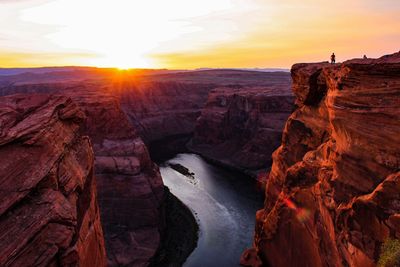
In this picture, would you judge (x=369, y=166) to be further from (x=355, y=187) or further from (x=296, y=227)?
(x=296, y=227)

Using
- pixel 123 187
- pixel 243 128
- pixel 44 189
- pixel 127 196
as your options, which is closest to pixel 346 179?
pixel 44 189

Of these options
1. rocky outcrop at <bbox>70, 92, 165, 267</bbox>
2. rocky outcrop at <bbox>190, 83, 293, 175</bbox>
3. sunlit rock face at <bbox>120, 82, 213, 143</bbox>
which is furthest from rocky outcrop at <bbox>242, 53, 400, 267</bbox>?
sunlit rock face at <bbox>120, 82, 213, 143</bbox>

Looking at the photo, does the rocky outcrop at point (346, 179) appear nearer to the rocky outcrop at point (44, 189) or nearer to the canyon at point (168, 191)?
the canyon at point (168, 191)

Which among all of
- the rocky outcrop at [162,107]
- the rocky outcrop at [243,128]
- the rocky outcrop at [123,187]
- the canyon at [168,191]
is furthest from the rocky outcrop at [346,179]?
the rocky outcrop at [162,107]

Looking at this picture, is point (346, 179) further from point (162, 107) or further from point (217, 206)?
point (162, 107)

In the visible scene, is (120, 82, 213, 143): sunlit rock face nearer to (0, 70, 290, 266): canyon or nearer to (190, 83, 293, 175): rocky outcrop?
(190, 83, 293, 175): rocky outcrop
